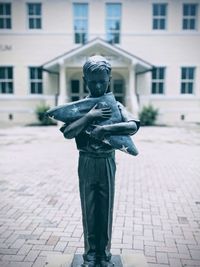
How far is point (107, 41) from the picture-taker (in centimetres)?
2159

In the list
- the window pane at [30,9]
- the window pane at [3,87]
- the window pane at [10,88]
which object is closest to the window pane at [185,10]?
the window pane at [30,9]

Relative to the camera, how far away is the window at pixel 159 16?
21.5m

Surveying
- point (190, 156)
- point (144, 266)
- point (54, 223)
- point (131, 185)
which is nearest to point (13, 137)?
point (190, 156)

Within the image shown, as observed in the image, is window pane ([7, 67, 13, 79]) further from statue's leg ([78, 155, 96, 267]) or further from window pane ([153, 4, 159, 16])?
statue's leg ([78, 155, 96, 267])

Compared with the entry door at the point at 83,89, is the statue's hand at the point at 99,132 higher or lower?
lower

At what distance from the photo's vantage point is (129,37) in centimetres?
2150

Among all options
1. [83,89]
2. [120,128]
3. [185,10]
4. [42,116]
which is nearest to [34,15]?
[83,89]

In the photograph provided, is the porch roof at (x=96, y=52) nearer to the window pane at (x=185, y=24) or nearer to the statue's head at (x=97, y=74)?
the window pane at (x=185, y=24)

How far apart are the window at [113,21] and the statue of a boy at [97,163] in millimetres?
19865

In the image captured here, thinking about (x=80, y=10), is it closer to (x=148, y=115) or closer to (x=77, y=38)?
(x=77, y=38)

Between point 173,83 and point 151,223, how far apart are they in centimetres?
1818

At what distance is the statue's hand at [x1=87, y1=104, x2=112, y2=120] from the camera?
2627mm

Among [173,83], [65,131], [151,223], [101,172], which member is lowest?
[151,223]

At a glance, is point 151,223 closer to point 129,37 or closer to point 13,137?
point 13,137
